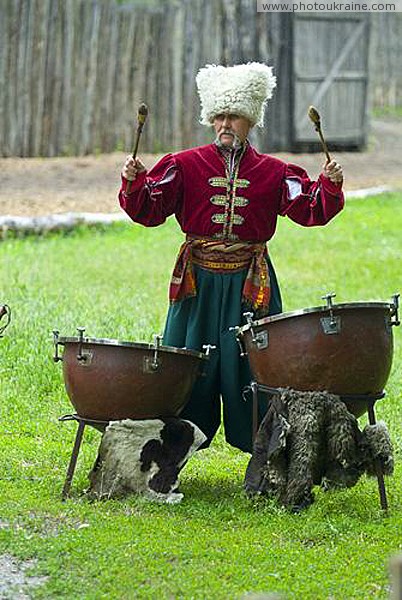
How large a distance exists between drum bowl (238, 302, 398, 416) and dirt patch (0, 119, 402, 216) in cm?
901

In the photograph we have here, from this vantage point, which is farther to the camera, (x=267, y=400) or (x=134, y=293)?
(x=134, y=293)

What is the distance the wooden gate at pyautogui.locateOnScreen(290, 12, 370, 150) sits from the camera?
19266mm

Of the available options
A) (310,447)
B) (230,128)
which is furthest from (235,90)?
(310,447)

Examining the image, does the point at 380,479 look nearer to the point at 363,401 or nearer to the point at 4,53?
the point at 363,401

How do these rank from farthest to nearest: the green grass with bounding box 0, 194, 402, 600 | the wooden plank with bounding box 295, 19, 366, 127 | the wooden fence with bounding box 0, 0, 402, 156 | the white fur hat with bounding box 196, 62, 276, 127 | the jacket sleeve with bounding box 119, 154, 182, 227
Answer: the wooden plank with bounding box 295, 19, 366, 127
the wooden fence with bounding box 0, 0, 402, 156
the white fur hat with bounding box 196, 62, 276, 127
the jacket sleeve with bounding box 119, 154, 182, 227
the green grass with bounding box 0, 194, 402, 600

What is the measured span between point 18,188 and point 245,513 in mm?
10875

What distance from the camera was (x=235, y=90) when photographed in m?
5.64

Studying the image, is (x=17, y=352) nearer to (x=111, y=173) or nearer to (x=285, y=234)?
(x=285, y=234)

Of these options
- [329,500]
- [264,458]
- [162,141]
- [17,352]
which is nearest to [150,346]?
[264,458]

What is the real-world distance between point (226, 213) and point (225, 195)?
0.26 ft

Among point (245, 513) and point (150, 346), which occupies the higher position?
point (150, 346)

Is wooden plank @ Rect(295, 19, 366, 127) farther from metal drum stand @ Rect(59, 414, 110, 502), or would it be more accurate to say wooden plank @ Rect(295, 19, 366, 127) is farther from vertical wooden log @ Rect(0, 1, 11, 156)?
metal drum stand @ Rect(59, 414, 110, 502)

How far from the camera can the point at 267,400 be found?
5773mm

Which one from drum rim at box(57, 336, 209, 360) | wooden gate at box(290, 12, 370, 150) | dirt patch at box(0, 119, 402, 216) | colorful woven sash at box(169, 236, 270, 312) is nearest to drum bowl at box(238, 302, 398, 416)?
drum rim at box(57, 336, 209, 360)
